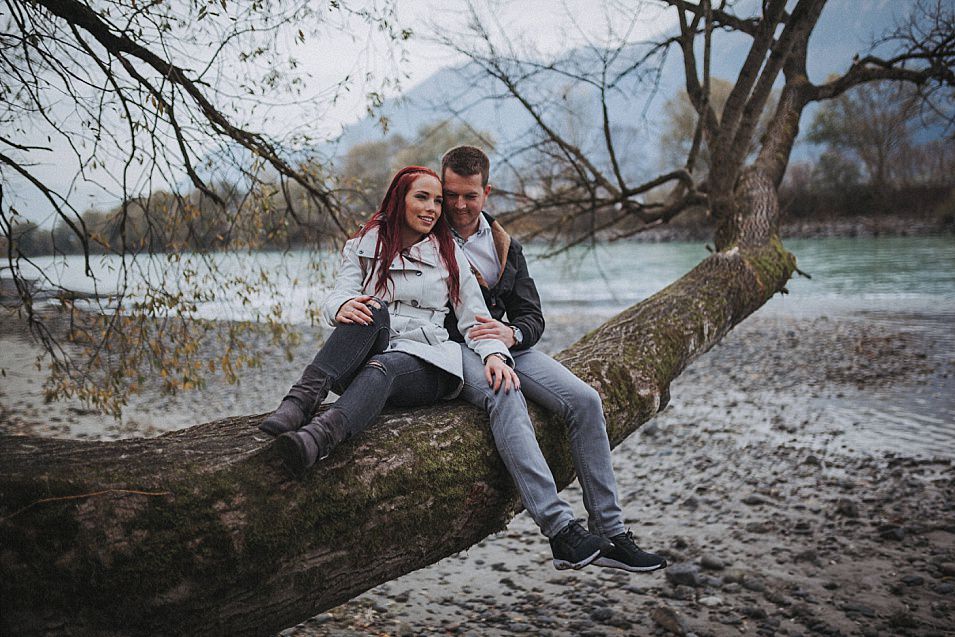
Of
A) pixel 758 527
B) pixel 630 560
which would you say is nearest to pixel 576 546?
pixel 630 560

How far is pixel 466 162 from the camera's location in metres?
2.94

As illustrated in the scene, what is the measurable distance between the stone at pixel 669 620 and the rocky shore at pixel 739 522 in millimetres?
11

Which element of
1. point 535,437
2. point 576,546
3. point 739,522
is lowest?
point 739,522

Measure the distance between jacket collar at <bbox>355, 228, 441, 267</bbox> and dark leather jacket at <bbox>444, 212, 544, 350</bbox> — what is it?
0.28m

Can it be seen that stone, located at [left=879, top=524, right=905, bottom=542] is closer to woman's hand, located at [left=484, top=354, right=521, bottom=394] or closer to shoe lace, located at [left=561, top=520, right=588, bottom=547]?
shoe lace, located at [left=561, top=520, right=588, bottom=547]

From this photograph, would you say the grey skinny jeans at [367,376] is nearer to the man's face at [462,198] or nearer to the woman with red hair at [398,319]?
the woman with red hair at [398,319]

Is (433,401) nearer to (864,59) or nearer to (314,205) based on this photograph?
(314,205)

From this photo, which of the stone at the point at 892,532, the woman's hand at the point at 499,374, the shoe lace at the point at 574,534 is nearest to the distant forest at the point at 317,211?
→ the woman's hand at the point at 499,374

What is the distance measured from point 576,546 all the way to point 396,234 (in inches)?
56.4

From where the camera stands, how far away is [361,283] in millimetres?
2855

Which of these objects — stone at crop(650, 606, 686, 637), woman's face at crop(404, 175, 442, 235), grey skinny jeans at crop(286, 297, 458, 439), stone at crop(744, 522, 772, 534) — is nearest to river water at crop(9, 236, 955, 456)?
woman's face at crop(404, 175, 442, 235)

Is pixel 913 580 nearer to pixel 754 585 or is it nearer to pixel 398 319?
pixel 754 585

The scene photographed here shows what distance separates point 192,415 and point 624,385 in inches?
274

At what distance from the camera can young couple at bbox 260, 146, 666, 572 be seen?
2.44 meters
